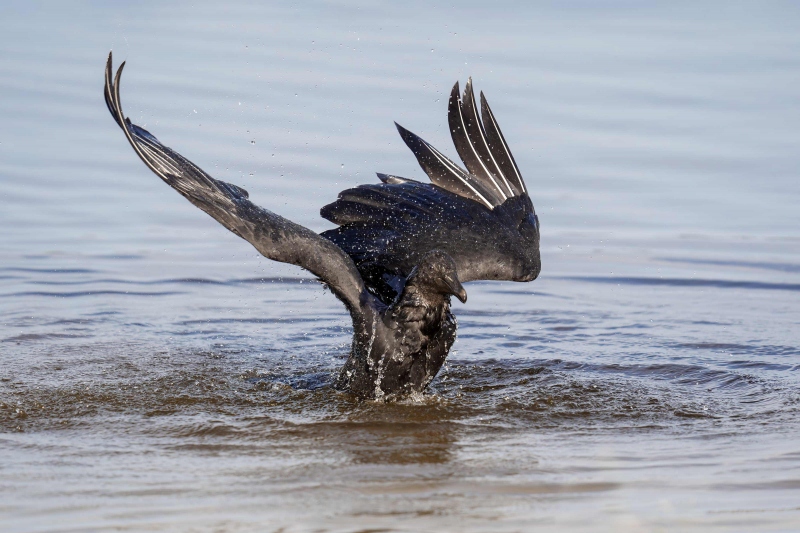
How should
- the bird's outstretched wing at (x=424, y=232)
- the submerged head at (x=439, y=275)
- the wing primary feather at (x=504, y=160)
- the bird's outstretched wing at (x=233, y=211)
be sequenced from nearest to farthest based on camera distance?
the bird's outstretched wing at (x=233, y=211) → the submerged head at (x=439, y=275) → the bird's outstretched wing at (x=424, y=232) → the wing primary feather at (x=504, y=160)

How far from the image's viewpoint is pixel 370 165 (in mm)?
12188

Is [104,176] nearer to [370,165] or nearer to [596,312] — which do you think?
[370,165]

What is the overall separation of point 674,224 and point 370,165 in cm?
316

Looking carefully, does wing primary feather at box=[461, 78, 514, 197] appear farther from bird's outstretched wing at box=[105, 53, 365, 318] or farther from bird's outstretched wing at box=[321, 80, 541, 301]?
bird's outstretched wing at box=[105, 53, 365, 318]

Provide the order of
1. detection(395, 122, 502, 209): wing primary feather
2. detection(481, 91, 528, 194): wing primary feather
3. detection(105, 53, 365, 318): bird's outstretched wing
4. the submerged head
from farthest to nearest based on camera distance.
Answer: detection(481, 91, 528, 194): wing primary feather < detection(395, 122, 502, 209): wing primary feather < the submerged head < detection(105, 53, 365, 318): bird's outstretched wing

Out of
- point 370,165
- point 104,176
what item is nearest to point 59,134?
point 104,176

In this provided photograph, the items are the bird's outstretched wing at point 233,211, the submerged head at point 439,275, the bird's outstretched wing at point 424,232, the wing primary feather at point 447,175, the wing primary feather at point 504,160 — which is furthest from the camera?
the wing primary feather at point 504,160

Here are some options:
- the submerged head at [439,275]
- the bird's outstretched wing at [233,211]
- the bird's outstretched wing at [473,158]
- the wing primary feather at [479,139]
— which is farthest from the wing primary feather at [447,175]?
the bird's outstretched wing at [233,211]

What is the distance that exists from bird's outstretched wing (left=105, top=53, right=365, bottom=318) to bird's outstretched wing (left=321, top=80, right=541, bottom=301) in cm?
68

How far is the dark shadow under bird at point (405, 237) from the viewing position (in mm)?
5457

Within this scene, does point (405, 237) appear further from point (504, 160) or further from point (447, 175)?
point (504, 160)

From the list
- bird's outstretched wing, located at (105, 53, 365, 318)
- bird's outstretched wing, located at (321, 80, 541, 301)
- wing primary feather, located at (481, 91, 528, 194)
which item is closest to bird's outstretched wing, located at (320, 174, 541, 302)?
bird's outstretched wing, located at (321, 80, 541, 301)

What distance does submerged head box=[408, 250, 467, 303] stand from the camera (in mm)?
5547

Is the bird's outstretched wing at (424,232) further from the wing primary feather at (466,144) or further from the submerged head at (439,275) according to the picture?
the submerged head at (439,275)
